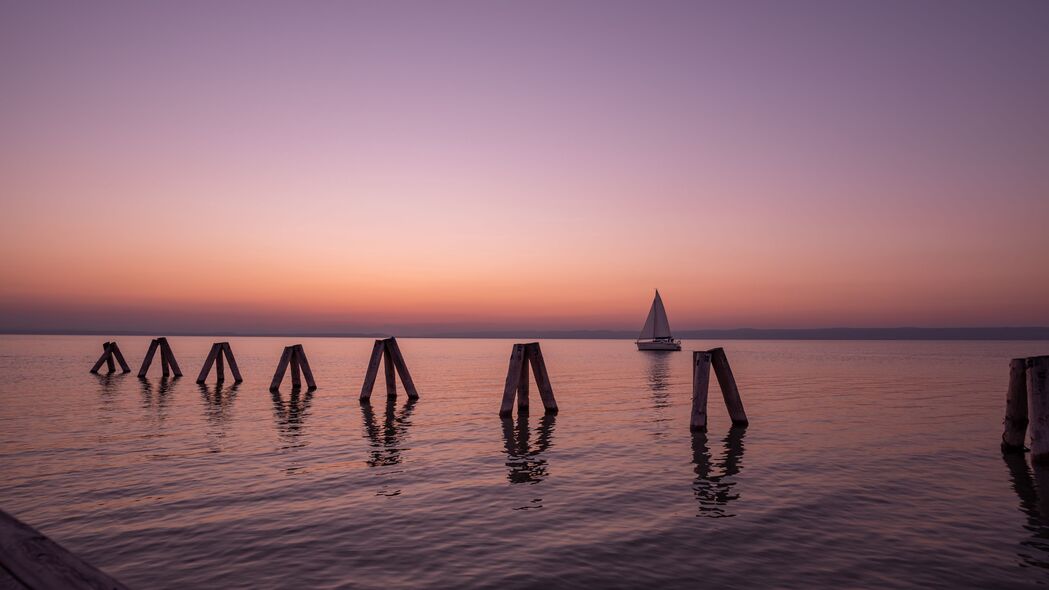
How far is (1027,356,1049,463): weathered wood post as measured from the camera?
12078mm

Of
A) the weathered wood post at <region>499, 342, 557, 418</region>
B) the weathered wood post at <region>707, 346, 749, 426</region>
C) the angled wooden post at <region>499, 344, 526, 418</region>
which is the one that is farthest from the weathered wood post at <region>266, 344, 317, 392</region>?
the weathered wood post at <region>707, 346, 749, 426</region>

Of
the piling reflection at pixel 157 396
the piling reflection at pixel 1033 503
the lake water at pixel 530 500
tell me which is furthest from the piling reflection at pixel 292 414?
the piling reflection at pixel 1033 503

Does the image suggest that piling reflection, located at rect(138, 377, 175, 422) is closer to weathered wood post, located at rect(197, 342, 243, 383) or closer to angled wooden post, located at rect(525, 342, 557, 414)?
weathered wood post, located at rect(197, 342, 243, 383)

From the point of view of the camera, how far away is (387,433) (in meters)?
17.7

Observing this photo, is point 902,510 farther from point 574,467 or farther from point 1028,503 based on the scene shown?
point 574,467

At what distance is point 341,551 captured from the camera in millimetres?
7445

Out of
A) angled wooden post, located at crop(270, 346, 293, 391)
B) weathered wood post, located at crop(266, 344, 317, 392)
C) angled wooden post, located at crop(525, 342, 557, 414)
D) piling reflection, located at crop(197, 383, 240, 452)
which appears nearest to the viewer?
piling reflection, located at crop(197, 383, 240, 452)

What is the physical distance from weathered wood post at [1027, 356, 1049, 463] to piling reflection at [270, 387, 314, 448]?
1718cm

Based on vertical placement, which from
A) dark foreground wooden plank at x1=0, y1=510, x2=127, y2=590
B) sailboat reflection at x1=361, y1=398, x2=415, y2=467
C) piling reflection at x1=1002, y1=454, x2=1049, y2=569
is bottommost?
sailboat reflection at x1=361, y1=398, x2=415, y2=467

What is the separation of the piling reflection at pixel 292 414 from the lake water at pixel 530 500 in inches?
8.5

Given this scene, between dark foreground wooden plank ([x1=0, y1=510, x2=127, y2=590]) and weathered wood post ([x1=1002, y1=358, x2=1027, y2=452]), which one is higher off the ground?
dark foreground wooden plank ([x1=0, y1=510, x2=127, y2=590])

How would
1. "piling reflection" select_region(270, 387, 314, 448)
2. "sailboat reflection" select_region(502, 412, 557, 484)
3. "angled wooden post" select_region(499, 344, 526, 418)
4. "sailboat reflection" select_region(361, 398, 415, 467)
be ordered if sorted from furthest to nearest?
1. "angled wooden post" select_region(499, 344, 526, 418)
2. "piling reflection" select_region(270, 387, 314, 448)
3. "sailboat reflection" select_region(361, 398, 415, 467)
4. "sailboat reflection" select_region(502, 412, 557, 484)

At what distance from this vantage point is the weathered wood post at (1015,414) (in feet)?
43.6

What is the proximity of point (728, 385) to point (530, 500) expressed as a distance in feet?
32.5
